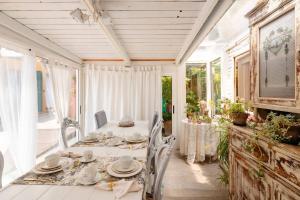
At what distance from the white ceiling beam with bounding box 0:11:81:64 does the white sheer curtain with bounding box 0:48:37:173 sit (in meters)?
0.27

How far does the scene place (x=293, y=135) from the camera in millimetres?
1274

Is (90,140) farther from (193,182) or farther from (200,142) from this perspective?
(200,142)

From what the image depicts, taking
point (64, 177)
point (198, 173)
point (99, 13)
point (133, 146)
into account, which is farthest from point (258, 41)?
point (198, 173)

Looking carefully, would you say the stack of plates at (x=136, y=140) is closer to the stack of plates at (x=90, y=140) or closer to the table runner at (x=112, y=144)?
the table runner at (x=112, y=144)

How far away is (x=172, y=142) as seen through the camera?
1.42 metres

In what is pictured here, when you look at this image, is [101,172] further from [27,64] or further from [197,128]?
[197,128]

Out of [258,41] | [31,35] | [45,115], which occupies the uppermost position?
[31,35]

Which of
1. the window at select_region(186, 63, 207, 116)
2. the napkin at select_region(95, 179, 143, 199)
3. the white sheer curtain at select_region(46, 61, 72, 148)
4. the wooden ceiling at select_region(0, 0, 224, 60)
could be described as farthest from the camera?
the window at select_region(186, 63, 207, 116)

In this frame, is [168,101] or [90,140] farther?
[168,101]

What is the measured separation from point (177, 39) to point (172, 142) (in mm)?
1801

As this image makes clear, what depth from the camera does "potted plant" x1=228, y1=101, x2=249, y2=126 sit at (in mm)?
1910

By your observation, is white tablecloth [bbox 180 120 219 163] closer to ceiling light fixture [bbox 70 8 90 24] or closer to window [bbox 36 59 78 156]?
window [bbox 36 59 78 156]

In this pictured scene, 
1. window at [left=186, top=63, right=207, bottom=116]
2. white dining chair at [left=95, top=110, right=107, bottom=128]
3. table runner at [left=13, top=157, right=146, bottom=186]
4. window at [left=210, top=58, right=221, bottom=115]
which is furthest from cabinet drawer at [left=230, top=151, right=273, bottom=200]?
window at [left=186, top=63, right=207, bottom=116]

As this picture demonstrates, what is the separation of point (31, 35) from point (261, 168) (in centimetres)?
294
